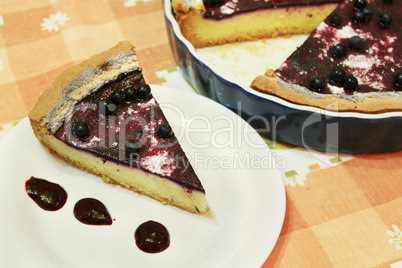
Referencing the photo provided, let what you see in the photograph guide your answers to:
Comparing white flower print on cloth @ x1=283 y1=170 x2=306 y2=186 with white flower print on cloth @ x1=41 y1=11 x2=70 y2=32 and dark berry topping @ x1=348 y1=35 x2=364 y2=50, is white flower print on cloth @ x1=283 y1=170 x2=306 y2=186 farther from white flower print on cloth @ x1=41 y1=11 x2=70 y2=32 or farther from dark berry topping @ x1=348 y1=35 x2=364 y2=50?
white flower print on cloth @ x1=41 y1=11 x2=70 y2=32

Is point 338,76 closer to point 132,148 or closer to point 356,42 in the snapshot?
point 356,42

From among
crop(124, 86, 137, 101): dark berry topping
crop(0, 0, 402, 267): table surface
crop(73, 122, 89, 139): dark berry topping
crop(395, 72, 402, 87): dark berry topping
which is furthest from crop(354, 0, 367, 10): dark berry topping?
crop(73, 122, 89, 139): dark berry topping

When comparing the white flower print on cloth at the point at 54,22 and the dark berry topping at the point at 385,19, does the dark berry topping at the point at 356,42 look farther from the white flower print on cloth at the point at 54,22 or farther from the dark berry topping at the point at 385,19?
the white flower print on cloth at the point at 54,22

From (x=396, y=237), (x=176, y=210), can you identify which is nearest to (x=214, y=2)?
(x=176, y=210)

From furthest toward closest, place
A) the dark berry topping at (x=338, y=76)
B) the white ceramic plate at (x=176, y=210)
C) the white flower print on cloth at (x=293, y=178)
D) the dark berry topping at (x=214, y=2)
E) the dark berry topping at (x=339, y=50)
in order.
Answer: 1. the dark berry topping at (x=214, y=2)
2. the dark berry topping at (x=339, y=50)
3. the dark berry topping at (x=338, y=76)
4. the white flower print on cloth at (x=293, y=178)
5. the white ceramic plate at (x=176, y=210)

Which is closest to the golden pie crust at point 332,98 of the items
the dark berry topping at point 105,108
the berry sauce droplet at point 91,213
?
the dark berry topping at point 105,108

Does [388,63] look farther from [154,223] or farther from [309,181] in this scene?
[154,223]
